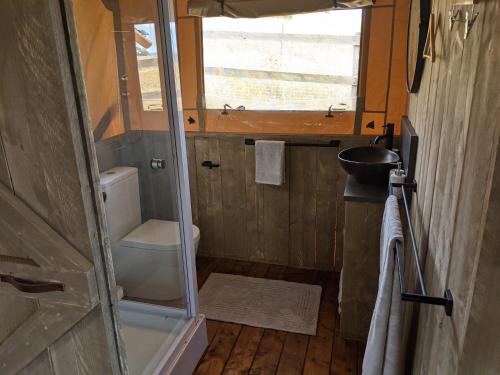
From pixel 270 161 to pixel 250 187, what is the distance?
0.32m

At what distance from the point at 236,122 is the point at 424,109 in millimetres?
1537

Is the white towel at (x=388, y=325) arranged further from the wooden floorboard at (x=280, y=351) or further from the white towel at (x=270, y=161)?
the white towel at (x=270, y=161)

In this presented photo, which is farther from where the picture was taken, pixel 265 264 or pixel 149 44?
pixel 265 264

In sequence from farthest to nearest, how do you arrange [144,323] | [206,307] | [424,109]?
Answer: [206,307], [144,323], [424,109]

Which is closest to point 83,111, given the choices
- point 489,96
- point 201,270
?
point 489,96

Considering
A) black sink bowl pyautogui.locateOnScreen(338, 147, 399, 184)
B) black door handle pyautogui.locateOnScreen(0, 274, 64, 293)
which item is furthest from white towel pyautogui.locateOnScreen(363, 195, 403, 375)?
black door handle pyautogui.locateOnScreen(0, 274, 64, 293)

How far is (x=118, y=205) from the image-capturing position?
2416mm

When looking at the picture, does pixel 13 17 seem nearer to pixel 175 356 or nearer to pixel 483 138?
pixel 483 138

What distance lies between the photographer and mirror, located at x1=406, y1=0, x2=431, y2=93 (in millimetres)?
1621

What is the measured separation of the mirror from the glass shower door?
1.12 m

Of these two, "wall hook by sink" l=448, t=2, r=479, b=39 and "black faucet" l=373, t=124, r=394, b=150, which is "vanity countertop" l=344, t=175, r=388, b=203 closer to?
"black faucet" l=373, t=124, r=394, b=150

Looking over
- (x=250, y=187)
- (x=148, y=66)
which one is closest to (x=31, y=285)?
(x=148, y=66)

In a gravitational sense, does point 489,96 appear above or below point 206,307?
above

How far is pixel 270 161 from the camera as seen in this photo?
9.29 ft
